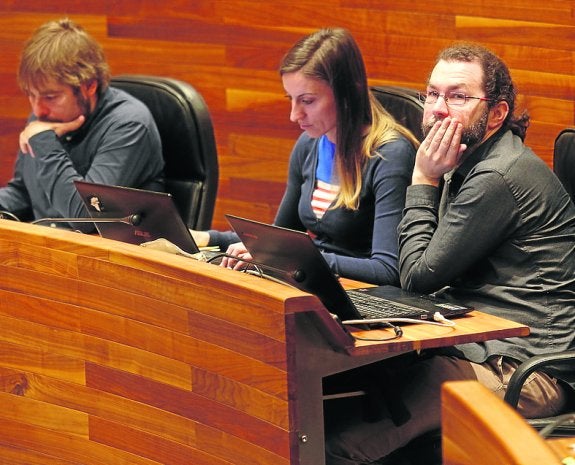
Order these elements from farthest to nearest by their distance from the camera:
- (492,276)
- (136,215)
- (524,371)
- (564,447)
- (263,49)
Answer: (263,49), (136,215), (492,276), (524,371), (564,447)

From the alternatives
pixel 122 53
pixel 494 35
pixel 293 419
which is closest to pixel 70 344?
pixel 293 419

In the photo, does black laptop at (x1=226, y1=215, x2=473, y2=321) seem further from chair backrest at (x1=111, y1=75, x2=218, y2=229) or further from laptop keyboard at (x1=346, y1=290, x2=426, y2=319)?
chair backrest at (x1=111, y1=75, x2=218, y2=229)

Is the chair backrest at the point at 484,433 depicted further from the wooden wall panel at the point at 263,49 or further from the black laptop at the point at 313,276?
the wooden wall panel at the point at 263,49

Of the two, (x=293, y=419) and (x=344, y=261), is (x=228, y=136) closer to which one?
(x=344, y=261)

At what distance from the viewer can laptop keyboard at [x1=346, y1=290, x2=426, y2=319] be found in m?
2.32

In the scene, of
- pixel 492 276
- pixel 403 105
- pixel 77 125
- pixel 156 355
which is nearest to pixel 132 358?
pixel 156 355

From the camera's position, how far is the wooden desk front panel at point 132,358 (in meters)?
2.22

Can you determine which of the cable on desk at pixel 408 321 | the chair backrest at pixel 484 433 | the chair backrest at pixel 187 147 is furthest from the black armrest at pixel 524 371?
the chair backrest at pixel 187 147

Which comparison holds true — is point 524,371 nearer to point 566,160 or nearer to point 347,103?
point 566,160

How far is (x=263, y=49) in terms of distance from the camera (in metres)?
4.13

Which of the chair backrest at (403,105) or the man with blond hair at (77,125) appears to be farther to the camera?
the man with blond hair at (77,125)

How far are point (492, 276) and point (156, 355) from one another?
27.9 inches

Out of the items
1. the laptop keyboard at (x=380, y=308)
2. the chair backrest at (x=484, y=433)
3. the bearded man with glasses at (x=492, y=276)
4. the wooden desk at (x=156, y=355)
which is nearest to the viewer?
the chair backrest at (x=484, y=433)

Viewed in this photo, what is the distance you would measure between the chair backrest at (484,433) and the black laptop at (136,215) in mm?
1222
